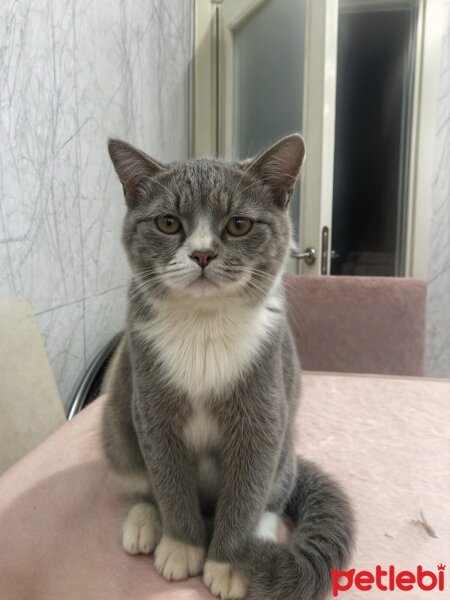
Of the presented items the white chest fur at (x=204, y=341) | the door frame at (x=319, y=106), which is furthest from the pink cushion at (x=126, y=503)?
the door frame at (x=319, y=106)

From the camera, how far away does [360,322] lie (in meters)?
1.58

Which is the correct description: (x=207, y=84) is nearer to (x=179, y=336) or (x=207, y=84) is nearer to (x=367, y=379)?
(x=367, y=379)

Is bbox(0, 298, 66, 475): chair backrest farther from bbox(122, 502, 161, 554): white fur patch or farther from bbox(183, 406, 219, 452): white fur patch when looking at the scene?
bbox(183, 406, 219, 452): white fur patch

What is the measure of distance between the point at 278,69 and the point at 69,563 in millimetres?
2182

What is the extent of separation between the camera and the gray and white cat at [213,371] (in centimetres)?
67

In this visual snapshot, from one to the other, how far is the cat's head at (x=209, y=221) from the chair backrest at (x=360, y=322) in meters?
0.79

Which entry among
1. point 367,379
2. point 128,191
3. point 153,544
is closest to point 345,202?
point 367,379

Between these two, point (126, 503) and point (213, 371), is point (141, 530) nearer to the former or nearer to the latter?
point (126, 503)

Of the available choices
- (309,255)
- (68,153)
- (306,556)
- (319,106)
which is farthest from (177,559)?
(319,106)

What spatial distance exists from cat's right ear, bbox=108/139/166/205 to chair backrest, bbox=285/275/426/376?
84 centimetres

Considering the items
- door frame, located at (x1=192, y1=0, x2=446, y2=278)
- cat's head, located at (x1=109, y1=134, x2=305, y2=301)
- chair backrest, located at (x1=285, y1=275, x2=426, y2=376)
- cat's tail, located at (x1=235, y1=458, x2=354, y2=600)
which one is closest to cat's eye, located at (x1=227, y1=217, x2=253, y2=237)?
cat's head, located at (x1=109, y1=134, x2=305, y2=301)

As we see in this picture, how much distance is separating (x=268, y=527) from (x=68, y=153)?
1.05 m

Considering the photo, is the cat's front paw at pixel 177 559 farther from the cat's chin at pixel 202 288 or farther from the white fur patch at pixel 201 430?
the cat's chin at pixel 202 288

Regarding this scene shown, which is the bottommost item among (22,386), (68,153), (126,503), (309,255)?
(126,503)
